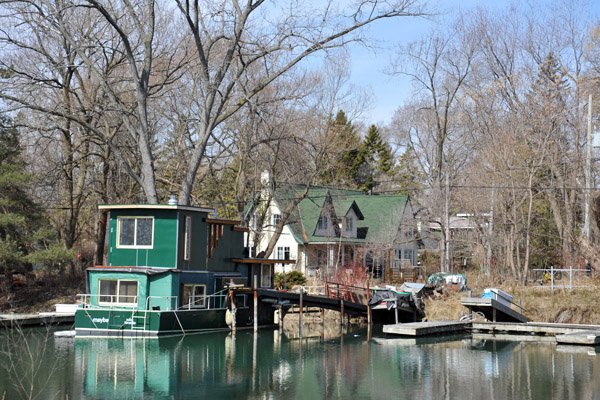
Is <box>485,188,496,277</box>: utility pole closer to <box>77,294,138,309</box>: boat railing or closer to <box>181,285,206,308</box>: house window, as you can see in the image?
<box>181,285,206,308</box>: house window

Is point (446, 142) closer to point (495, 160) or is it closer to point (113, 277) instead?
point (495, 160)

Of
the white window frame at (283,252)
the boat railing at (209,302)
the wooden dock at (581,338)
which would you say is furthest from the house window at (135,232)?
the white window frame at (283,252)

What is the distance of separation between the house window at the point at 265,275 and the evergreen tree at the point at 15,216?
916 centimetres

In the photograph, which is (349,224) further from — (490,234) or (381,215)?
(490,234)

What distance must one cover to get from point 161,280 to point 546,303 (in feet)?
56.5

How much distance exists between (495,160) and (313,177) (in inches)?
425

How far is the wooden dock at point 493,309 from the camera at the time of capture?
31.1 meters

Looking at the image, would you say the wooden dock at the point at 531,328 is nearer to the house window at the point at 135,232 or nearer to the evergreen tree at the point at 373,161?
the house window at the point at 135,232

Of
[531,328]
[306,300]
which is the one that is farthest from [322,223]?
[531,328]

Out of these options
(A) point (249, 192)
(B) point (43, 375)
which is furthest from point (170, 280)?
(A) point (249, 192)

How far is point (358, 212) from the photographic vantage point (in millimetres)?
52531

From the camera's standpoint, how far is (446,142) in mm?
58531

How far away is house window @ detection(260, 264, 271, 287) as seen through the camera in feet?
116

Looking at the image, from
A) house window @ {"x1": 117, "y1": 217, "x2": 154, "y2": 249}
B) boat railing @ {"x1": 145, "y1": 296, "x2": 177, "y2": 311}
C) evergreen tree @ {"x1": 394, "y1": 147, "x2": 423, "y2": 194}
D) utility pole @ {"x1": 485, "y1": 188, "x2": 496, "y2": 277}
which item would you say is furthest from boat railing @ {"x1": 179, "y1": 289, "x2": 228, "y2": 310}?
evergreen tree @ {"x1": 394, "y1": 147, "x2": 423, "y2": 194}
